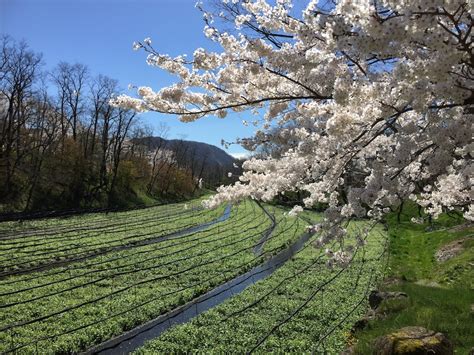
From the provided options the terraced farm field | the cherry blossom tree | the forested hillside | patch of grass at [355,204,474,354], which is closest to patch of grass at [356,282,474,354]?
patch of grass at [355,204,474,354]

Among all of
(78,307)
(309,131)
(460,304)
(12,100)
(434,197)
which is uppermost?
(12,100)

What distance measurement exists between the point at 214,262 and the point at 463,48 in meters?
17.8

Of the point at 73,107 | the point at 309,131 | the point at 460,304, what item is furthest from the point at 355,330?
the point at 73,107

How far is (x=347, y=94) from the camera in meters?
4.55

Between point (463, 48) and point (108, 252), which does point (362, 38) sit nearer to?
point (463, 48)

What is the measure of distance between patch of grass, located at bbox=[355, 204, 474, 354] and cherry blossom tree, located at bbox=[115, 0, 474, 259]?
304 centimetres

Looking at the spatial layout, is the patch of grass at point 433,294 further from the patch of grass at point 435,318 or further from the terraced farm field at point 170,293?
the terraced farm field at point 170,293

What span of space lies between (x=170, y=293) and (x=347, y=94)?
39.4 ft

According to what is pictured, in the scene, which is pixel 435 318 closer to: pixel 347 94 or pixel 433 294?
pixel 433 294

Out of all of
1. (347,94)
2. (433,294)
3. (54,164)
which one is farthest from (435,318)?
(54,164)

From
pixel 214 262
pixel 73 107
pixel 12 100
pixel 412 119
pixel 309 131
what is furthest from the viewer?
pixel 73 107

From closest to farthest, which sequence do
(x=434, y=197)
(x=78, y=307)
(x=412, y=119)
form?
(x=412, y=119), (x=434, y=197), (x=78, y=307)

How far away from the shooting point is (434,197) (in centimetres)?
924

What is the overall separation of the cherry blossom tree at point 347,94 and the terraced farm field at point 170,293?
225 cm
